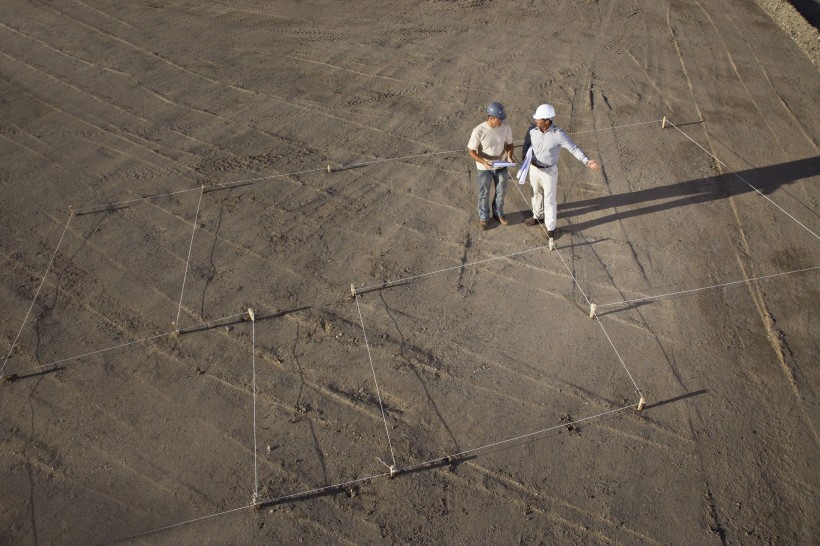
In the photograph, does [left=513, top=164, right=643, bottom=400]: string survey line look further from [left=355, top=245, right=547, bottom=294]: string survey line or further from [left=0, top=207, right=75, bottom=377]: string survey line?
[left=0, top=207, right=75, bottom=377]: string survey line

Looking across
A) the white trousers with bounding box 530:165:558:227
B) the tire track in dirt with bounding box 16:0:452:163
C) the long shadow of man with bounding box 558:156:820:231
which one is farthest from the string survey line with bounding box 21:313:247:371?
the long shadow of man with bounding box 558:156:820:231

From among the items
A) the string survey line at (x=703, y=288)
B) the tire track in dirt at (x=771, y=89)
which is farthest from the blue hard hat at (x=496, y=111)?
the tire track in dirt at (x=771, y=89)

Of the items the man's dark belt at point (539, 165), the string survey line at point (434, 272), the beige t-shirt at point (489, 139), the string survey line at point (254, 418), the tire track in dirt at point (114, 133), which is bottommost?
the string survey line at point (254, 418)

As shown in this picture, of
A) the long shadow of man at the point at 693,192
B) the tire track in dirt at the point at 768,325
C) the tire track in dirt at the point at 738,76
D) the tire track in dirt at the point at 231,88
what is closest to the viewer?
the tire track in dirt at the point at 768,325

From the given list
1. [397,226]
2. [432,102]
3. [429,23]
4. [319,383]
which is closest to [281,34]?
[429,23]

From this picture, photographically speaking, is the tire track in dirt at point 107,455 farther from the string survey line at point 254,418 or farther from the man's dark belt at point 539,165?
the man's dark belt at point 539,165

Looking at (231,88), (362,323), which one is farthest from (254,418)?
(231,88)

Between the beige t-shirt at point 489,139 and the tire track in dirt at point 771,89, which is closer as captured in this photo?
the beige t-shirt at point 489,139

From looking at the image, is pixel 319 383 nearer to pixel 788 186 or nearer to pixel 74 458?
Result: pixel 74 458
